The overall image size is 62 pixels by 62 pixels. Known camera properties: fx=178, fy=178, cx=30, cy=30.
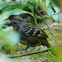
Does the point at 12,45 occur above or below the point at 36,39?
above

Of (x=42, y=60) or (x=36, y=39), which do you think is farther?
(x=36, y=39)

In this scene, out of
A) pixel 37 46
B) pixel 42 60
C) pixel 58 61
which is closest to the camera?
pixel 58 61

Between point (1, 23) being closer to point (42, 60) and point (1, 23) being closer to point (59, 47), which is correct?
point (59, 47)

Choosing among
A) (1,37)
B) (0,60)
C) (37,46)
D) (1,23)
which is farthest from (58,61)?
(37,46)

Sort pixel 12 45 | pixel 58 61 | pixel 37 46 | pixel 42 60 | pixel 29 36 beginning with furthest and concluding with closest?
1. pixel 37 46
2. pixel 29 36
3. pixel 42 60
4. pixel 12 45
5. pixel 58 61

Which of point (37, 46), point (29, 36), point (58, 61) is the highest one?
point (58, 61)
